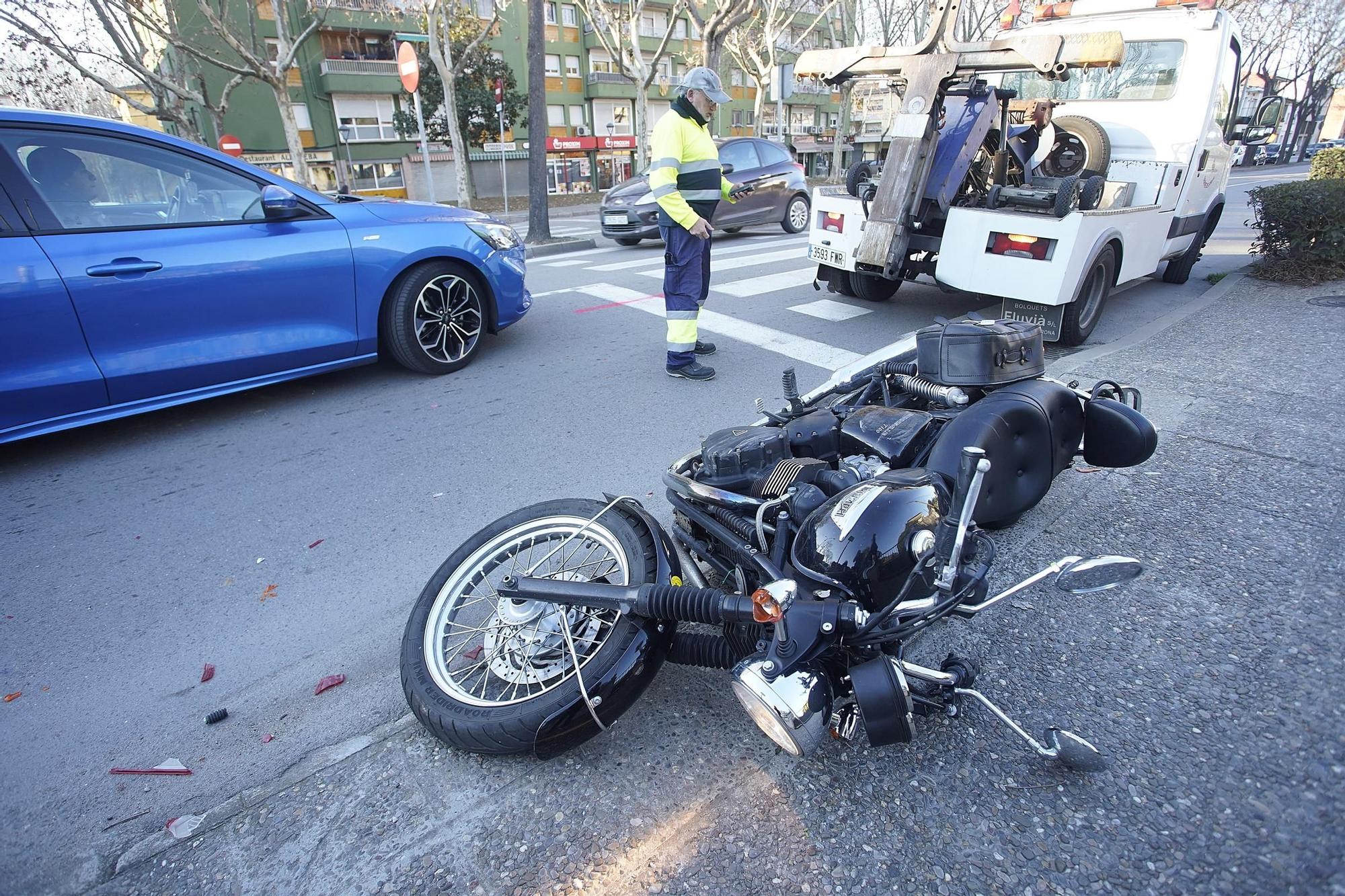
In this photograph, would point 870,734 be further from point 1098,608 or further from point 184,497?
point 184,497

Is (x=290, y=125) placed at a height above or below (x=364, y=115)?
below

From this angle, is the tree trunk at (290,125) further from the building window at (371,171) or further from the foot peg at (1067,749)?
the foot peg at (1067,749)

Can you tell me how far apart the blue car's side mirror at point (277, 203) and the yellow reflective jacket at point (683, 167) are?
236cm

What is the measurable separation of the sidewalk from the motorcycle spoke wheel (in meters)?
0.23

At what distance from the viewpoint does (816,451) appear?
2641 millimetres

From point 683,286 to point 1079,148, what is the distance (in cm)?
439

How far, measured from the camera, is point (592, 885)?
1691mm

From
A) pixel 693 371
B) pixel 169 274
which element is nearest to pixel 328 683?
pixel 169 274

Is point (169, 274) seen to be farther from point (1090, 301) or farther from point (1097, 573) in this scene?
point (1090, 301)

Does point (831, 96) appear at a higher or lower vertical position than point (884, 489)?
higher

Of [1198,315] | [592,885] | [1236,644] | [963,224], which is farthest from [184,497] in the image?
[1198,315]

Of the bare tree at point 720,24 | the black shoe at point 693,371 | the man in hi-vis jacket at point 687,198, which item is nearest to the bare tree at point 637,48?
the bare tree at point 720,24

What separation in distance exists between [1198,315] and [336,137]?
138 feet

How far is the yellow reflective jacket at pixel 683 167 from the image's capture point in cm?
504
